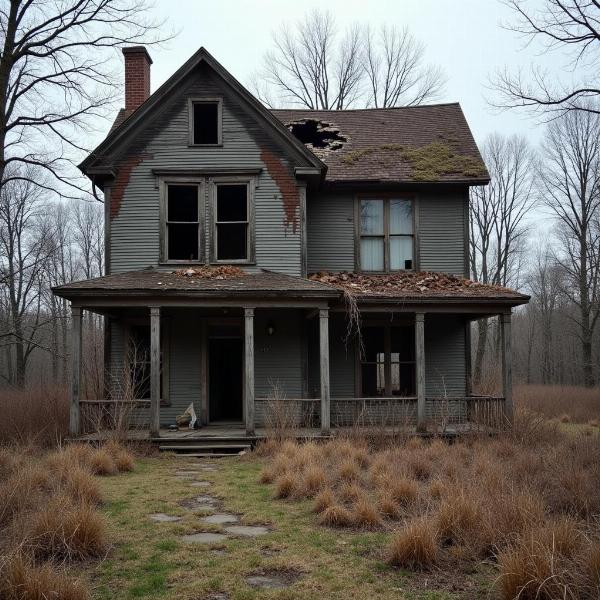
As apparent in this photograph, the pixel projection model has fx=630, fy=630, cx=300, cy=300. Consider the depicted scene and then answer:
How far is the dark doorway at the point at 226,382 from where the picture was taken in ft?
54.7

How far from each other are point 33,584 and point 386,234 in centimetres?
1342

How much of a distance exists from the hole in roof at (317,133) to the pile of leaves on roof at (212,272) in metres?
5.22

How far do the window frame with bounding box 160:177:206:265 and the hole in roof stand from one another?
170 inches

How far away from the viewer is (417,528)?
5.64m

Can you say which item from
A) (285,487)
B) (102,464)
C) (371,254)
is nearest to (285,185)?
(371,254)

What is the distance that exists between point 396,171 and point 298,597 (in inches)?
522

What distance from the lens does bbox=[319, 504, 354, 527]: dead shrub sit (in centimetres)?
695

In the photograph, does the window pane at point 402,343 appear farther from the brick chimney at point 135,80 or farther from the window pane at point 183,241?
the brick chimney at point 135,80

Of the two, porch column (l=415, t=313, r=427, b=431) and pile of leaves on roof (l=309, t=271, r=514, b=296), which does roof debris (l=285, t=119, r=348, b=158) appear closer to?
pile of leaves on roof (l=309, t=271, r=514, b=296)

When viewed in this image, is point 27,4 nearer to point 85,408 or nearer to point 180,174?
point 180,174

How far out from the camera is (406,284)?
15258 millimetres

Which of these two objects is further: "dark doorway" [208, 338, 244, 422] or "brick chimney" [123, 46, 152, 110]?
"brick chimney" [123, 46, 152, 110]

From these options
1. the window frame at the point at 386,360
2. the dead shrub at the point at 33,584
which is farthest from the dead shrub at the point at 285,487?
the window frame at the point at 386,360

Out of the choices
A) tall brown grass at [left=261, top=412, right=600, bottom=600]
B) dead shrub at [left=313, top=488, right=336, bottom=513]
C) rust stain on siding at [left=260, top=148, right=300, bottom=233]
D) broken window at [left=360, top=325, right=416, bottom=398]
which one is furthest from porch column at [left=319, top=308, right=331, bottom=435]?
dead shrub at [left=313, top=488, right=336, bottom=513]
